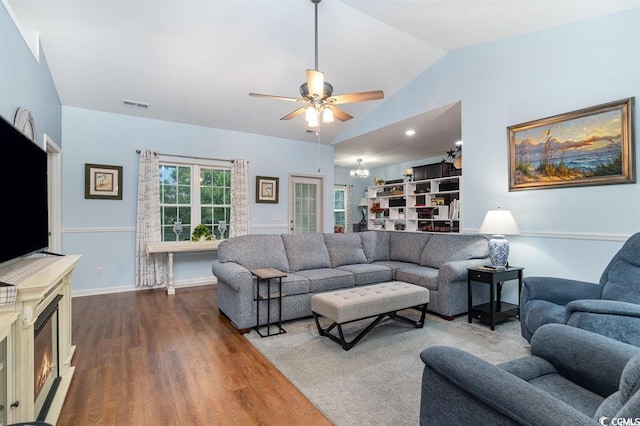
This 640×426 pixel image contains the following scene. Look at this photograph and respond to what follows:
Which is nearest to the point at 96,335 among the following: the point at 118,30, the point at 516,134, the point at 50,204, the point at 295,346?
the point at 295,346

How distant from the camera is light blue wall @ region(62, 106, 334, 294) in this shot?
14.6ft

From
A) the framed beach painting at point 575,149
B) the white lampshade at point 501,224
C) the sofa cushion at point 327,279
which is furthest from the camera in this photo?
the sofa cushion at point 327,279

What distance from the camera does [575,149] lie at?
10.4ft

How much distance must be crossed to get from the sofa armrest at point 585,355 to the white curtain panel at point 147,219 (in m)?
4.95

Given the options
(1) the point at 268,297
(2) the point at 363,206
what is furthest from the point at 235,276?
(2) the point at 363,206

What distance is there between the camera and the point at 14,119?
254cm

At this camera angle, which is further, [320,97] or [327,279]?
[327,279]

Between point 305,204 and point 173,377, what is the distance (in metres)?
4.69

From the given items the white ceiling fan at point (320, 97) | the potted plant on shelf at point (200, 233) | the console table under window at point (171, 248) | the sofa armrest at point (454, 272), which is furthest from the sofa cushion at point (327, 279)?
the potted plant on shelf at point (200, 233)

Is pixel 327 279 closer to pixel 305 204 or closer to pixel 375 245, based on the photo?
pixel 375 245

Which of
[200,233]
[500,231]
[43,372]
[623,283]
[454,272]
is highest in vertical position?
[500,231]

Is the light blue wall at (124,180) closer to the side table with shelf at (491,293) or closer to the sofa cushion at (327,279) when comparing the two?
the sofa cushion at (327,279)

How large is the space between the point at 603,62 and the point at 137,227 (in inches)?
236

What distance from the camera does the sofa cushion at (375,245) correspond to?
459 cm
